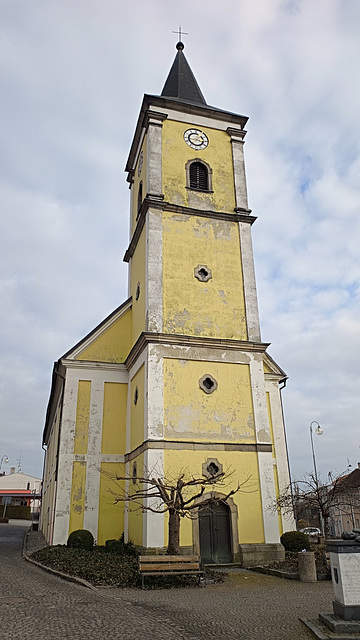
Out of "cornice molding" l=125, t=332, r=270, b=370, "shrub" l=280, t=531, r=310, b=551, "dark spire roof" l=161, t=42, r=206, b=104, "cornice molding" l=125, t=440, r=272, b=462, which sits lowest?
"shrub" l=280, t=531, r=310, b=551

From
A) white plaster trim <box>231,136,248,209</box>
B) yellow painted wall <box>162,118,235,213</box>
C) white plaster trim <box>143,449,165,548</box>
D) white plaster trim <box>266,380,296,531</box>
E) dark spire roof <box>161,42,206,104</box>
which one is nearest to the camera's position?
white plaster trim <box>143,449,165,548</box>

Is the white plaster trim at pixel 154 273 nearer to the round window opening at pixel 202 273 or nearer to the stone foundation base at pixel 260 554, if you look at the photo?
the round window opening at pixel 202 273

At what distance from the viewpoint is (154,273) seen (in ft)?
→ 59.6

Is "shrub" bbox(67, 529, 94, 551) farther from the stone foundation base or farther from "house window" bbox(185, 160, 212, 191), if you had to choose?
"house window" bbox(185, 160, 212, 191)

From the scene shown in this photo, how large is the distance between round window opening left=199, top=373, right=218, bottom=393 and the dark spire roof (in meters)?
13.5

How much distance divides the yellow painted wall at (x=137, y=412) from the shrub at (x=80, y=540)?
3183 millimetres

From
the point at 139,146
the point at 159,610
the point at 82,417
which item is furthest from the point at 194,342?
the point at 139,146

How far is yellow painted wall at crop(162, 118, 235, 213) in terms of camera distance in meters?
20.2

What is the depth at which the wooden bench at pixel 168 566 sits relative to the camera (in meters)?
11.3

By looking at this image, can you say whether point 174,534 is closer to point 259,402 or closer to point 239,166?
point 259,402

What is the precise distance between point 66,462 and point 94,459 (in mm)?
1008

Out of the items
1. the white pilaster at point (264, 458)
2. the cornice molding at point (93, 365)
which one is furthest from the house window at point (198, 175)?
the cornice molding at point (93, 365)

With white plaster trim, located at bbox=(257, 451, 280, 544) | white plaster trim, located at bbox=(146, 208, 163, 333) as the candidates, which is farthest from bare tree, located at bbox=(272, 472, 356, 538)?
white plaster trim, located at bbox=(146, 208, 163, 333)

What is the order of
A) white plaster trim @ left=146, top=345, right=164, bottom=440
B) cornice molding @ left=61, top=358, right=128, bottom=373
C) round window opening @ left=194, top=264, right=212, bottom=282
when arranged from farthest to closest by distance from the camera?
cornice molding @ left=61, top=358, right=128, bottom=373, round window opening @ left=194, top=264, right=212, bottom=282, white plaster trim @ left=146, top=345, right=164, bottom=440
